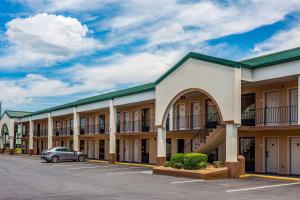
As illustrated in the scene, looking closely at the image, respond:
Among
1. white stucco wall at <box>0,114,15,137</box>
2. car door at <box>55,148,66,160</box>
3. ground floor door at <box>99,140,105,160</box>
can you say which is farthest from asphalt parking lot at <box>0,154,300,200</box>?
white stucco wall at <box>0,114,15,137</box>

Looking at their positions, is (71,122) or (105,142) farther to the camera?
(71,122)

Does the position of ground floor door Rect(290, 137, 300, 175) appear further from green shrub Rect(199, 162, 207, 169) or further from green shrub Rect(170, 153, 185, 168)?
green shrub Rect(170, 153, 185, 168)

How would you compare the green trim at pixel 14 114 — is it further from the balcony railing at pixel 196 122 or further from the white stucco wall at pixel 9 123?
the balcony railing at pixel 196 122

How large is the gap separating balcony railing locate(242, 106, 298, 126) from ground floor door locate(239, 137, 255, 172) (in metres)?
1.20

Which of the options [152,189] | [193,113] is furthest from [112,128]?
[152,189]

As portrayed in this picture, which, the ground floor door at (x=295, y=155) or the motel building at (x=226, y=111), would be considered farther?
the ground floor door at (x=295, y=155)

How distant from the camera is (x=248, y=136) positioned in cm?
2525

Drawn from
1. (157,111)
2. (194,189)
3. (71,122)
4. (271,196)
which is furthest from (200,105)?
(71,122)

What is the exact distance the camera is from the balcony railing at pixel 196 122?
91.2 ft

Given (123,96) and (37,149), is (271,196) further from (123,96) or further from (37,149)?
(37,149)

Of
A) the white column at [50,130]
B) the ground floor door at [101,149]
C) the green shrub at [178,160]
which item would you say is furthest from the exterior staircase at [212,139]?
the white column at [50,130]

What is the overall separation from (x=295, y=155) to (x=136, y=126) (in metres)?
15.8

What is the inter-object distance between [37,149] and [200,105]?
3723 centimetres

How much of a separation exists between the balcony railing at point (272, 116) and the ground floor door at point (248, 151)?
1.20 m
